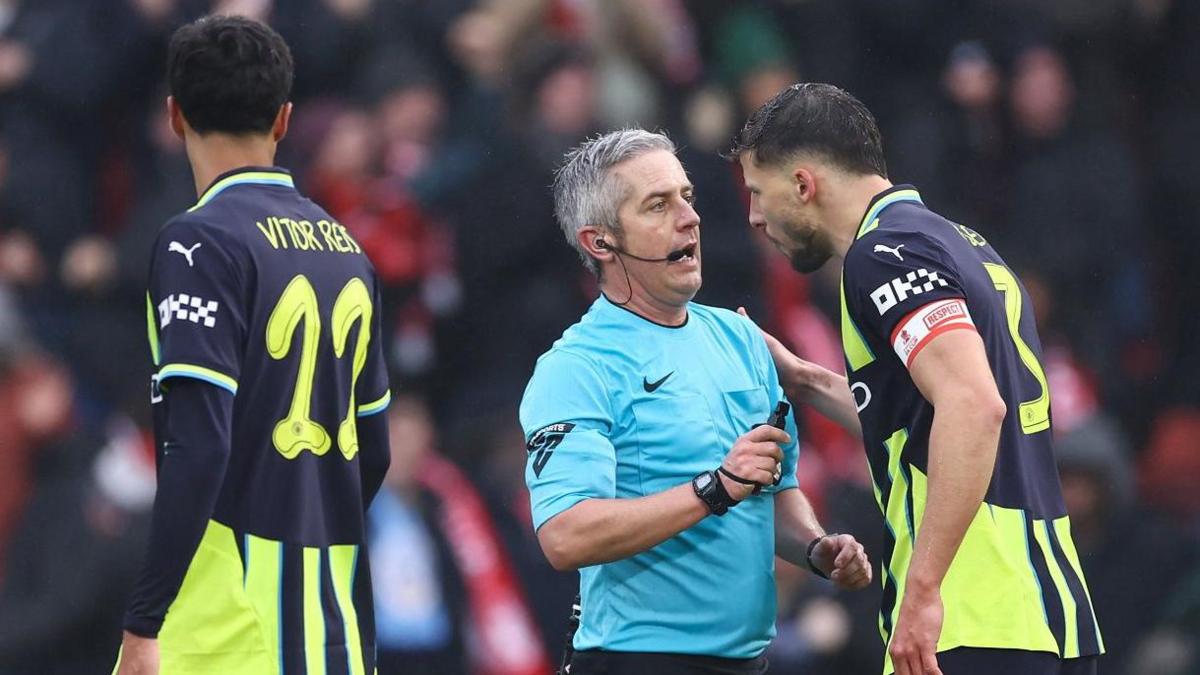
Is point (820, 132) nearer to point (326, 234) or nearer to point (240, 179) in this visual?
point (326, 234)

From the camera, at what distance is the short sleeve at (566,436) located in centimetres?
416

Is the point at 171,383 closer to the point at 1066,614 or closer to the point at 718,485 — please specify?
the point at 718,485

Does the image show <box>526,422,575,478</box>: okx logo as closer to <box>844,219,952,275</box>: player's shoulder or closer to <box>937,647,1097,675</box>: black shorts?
<box>844,219,952,275</box>: player's shoulder

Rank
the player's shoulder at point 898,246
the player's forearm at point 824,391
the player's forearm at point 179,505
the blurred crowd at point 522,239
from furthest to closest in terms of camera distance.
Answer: the blurred crowd at point 522,239 < the player's forearm at point 824,391 < the player's shoulder at point 898,246 < the player's forearm at point 179,505

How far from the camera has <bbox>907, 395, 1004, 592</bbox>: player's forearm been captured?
12.3 feet

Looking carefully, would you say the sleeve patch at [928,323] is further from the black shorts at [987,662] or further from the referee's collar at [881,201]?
the black shorts at [987,662]

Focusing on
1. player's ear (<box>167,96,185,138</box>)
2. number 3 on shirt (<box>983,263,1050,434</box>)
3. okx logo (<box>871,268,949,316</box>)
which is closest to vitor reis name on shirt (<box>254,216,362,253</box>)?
player's ear (<box>167,96,185,138</box>)

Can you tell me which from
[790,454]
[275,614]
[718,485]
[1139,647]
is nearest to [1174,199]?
[1139,647]

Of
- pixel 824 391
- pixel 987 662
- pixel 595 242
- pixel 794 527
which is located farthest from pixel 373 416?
pixel 987 662

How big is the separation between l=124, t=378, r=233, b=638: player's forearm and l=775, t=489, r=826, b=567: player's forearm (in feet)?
5.32

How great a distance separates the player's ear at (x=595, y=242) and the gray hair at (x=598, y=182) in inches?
0.6

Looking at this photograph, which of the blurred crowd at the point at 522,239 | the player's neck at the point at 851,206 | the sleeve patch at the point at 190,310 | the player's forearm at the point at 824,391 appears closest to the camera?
the sleeve patch at the point at 190,310

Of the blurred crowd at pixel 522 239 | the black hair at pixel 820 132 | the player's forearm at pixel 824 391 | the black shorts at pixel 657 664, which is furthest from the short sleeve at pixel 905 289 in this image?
the blurred crowd at pixel 522 239

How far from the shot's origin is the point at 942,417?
3752mm
